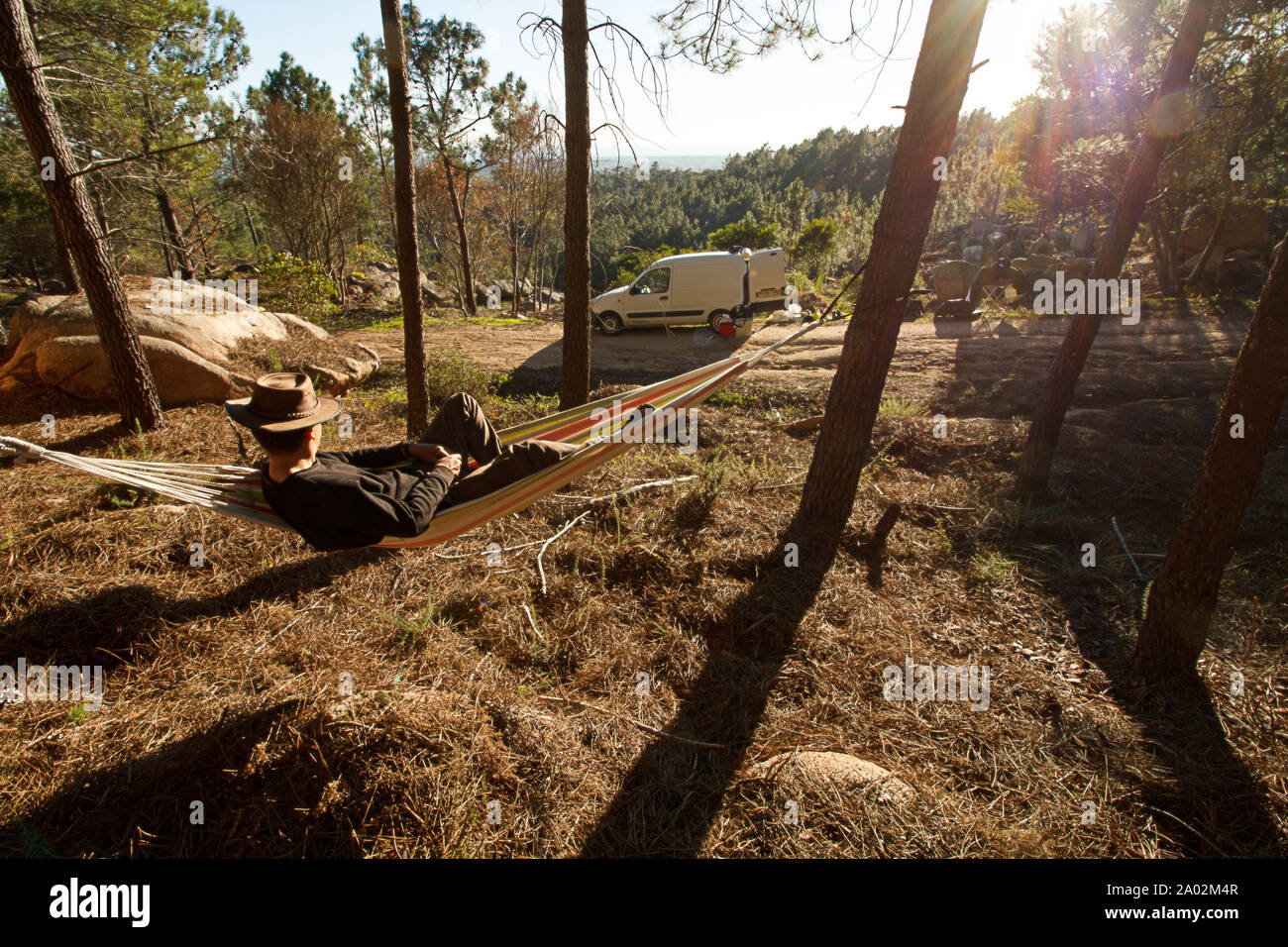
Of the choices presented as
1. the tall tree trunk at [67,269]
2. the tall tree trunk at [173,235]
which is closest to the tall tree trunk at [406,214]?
the tall tree trunk at [67,269]

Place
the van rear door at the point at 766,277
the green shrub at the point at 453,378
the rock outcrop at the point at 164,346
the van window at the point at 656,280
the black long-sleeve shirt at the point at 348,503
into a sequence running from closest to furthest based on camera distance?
the black long-sleeve shirt at the point at 348,503
the rock outcrop at the point at 164,346
the green shrub at the point at 453,378
the van rear door at the point at 766,277
the van window at the point at 656,280

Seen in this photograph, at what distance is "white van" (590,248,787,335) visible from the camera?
10133 mm

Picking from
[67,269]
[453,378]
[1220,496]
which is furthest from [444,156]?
[1220,496]

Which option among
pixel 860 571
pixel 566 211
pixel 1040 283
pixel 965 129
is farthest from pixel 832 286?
pixel 965 129

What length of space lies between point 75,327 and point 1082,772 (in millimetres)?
7059

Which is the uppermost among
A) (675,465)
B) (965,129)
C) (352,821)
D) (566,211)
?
(965,129)

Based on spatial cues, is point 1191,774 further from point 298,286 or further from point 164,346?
point 298,286

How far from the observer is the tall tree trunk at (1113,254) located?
340cm

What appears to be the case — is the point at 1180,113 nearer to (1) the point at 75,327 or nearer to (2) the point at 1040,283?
(1) the point at 75,327

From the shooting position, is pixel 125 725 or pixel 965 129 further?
pixel 965 129

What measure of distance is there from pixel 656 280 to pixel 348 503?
9.38 m

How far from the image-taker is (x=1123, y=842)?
5.55 ft

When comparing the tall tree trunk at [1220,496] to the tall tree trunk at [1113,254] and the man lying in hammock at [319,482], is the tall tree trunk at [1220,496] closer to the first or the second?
the tall tree trunk at [1113,254]

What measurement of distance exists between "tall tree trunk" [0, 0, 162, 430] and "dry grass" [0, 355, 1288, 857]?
869mm
